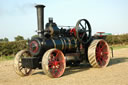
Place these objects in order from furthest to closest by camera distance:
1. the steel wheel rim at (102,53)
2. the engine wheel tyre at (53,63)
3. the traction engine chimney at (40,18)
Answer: the steel wheel rim at (102,53) → the traction engine chimney at (40,18) → the engine wheel tyre at (53,63)

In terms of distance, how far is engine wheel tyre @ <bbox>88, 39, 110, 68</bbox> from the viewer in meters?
8.05

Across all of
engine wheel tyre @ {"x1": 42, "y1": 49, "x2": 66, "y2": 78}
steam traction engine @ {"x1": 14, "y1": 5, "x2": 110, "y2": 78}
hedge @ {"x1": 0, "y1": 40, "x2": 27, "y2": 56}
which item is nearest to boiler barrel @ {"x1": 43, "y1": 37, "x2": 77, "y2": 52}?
steam traction engine @ {"x1": 14, "y1": 5, "x2": 110, "y2": 78}

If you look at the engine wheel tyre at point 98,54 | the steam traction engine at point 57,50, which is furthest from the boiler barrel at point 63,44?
the engine wheel tyre at point 98,54

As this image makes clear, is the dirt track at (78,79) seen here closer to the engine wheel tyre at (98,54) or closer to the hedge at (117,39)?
the engine wheel tyre at (98,54)

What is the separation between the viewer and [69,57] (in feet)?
25.5

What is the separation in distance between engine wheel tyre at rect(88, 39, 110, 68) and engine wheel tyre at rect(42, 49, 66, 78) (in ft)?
5.77

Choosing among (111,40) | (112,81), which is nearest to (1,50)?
(112,81)

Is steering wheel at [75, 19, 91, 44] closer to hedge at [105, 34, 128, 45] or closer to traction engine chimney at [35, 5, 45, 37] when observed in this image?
traction engine chimney at [35, 5, 45, 37]

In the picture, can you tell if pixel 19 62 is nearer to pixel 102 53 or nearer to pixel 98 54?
pixel 98 54

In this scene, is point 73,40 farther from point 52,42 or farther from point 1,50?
point 1,50

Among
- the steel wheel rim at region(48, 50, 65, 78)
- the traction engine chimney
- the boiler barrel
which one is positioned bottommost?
the steel wheel rim at region(48, 50, 65, 78)

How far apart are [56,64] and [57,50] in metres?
0.50

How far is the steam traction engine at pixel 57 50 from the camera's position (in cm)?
667

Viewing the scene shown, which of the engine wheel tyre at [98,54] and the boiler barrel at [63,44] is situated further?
the engine wheel tyre at [98,54]
